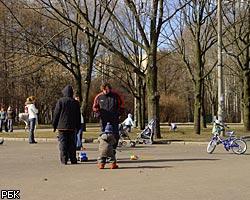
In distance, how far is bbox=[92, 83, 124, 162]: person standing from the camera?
1302 cm

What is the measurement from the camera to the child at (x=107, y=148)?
1267 centimetres

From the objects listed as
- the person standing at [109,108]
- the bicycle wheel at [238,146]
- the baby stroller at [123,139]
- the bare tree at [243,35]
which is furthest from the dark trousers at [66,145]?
the bare tree at [243,35]

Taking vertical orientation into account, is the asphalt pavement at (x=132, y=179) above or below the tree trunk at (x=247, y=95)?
below

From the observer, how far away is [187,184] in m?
10.1

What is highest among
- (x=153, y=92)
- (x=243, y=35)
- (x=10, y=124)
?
(x=243, y=35)

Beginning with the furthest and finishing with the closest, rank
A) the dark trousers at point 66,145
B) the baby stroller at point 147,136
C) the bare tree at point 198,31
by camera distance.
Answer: the bare tree at point 198,31 < the baby stroller at point 147,136 < the dark trousers at point 66,145

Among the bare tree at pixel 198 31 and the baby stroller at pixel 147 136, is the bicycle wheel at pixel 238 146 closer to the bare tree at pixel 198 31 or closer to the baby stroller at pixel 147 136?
the baby stroller at pixel 147 136

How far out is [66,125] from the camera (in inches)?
529

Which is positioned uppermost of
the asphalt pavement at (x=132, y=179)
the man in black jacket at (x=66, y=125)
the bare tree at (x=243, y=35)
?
the bare tree at (x=243, y=35)

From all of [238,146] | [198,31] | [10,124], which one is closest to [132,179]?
[238,146]

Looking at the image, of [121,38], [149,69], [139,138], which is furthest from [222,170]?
[121,38]

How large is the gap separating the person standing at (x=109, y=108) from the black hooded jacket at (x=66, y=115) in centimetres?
77

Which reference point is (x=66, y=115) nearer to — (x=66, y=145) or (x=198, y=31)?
(x=66, y=145)

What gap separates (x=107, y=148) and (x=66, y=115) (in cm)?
158
